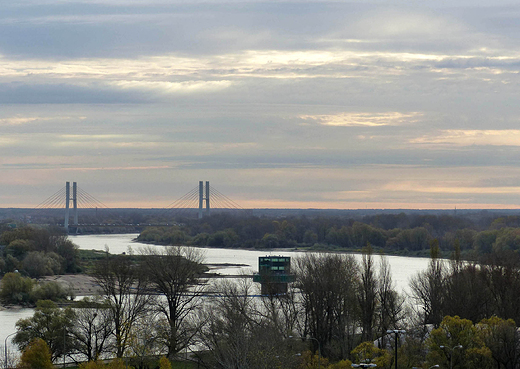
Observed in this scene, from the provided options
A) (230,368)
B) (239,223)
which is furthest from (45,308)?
(239,223)

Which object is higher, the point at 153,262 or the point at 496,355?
the point at 153,262

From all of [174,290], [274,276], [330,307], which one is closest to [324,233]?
[274,276]

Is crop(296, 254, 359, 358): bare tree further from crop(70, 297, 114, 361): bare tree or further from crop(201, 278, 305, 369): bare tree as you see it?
crop(70, 297, 114, 361): bare tree

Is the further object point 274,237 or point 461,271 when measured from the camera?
point 274,237

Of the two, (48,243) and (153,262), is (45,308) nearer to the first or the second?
(153,262)

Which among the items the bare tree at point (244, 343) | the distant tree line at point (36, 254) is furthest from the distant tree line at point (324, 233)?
the bare tree at point (244, 343)

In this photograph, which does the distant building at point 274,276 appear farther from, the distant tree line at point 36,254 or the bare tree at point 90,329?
the distant tree line at point 36,254

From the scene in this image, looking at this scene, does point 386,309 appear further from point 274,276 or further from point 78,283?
point 78,283

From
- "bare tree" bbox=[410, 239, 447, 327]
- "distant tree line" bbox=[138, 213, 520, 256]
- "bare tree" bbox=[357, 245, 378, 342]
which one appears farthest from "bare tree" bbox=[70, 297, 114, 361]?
"distant tree line" bbox=[138, 213, 520, 256]
